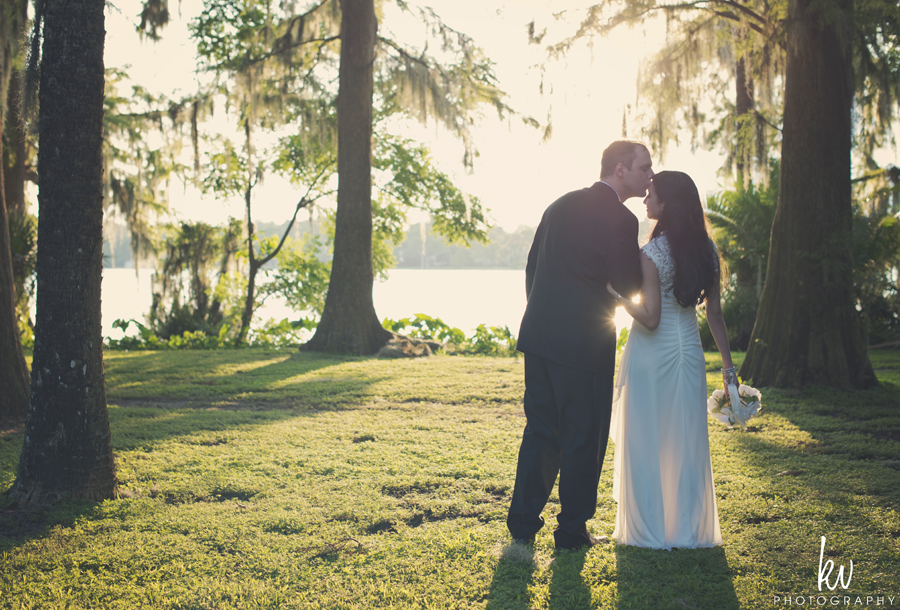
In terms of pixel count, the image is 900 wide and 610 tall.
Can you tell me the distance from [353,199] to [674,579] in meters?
8.68

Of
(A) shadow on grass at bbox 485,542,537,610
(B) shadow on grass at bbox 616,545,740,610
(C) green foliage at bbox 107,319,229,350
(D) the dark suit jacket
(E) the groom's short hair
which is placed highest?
(E) the groom's short hair

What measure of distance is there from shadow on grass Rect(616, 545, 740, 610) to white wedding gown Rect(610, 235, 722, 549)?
92 mm

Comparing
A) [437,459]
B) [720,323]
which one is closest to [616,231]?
[720,323]

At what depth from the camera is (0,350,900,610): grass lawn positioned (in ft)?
8.30

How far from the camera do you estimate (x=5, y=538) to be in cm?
300

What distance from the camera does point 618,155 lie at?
117 inches

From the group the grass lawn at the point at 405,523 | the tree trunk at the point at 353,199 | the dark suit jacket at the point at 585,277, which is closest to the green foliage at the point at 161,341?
the tree trunk at the point at 353,199

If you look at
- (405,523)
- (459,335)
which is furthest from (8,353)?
(459,335)

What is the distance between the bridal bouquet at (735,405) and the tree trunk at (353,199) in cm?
754

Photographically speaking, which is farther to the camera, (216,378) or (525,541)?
(216,378)

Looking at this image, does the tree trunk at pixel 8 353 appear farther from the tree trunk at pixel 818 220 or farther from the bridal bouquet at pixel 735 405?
the tree trunk at pixel 818 220

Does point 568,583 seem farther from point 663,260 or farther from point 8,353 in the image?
point 8,353

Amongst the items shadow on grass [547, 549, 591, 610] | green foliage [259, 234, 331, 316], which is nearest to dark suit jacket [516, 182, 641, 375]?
shadow on grass [547, 549, 591, 610]

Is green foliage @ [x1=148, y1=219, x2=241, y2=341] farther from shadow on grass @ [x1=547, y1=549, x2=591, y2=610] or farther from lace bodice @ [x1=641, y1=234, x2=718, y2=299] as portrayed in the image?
lace bodice @ [x1=641, y1=234, x2=718, y2=299]
